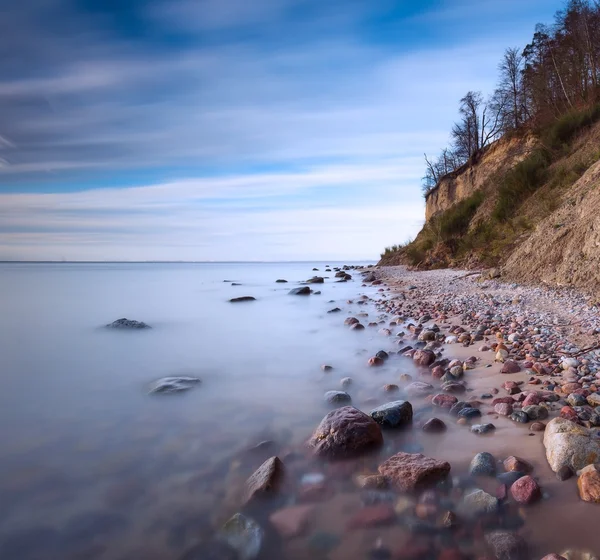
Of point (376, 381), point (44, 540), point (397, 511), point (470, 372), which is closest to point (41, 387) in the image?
point (44, 540)

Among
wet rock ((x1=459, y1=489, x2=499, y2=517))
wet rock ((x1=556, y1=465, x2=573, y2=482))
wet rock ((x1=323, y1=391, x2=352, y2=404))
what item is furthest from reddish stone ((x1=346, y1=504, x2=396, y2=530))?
wet rock ((x1=323, y1=391, x2=352, y2=404))

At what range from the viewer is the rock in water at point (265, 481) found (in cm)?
231

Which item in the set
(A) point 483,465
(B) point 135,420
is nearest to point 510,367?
(A) point 483,465

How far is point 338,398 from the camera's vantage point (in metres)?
3.85

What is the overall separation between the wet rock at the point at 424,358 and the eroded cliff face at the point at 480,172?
1905 centimetres

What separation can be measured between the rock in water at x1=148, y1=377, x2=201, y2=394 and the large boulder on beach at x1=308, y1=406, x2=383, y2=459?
86.0 inches

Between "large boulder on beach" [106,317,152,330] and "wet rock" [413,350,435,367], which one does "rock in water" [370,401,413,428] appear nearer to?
"wet rock" [413,350,435,367]

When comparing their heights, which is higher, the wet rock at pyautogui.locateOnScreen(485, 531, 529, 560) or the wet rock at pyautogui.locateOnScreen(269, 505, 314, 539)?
the wet rock at pyautogui.locateOnScreen(485, 531, 529, 560)

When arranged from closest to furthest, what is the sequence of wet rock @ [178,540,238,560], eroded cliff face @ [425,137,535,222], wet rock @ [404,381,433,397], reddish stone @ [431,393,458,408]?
wet rock @ [178,540,238,560]
reddish stone @ [431,393,458,408]
wet rock @ [404,381,433,397]
eroded cliff face @ [425,137,535,222]

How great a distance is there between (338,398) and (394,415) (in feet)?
2.80

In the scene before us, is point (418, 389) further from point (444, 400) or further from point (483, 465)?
point (483, 465)

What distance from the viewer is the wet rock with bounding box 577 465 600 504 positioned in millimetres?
1930

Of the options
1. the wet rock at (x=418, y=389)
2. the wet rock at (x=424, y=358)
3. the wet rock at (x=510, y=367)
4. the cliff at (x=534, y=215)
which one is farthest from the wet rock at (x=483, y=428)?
the cliff at (x=534, y=215)

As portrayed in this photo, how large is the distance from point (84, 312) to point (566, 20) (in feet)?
98.9
